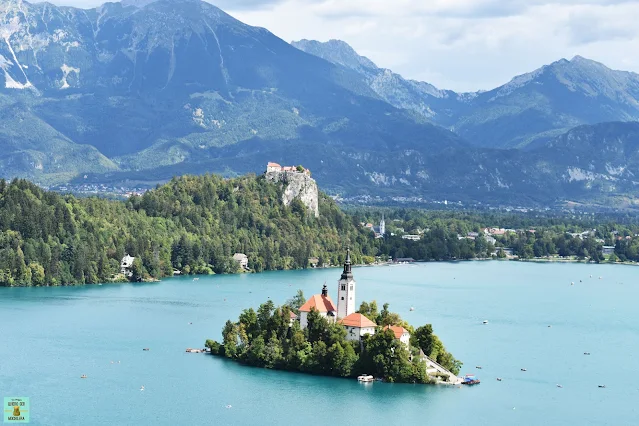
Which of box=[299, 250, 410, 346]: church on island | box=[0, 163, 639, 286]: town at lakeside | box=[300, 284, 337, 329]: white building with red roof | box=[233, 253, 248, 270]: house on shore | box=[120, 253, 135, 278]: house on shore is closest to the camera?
box=[299, 250, 410, 346]: church on island

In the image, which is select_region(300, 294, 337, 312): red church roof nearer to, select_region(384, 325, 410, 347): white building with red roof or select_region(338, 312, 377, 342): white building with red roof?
select_region(338, 312, 377, 342): white building with red roof

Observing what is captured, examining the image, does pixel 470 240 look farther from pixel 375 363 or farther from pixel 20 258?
pixel 375 363

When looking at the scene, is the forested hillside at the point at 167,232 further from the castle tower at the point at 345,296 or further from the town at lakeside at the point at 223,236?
the castle tower at the point at 345,296

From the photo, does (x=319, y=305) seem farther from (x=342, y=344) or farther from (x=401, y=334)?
(x=401, y=334)

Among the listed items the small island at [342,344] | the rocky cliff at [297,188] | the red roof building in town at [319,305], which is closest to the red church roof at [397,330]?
the small island at [342,344]

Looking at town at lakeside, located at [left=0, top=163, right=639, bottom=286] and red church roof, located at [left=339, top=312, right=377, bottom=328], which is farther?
town at lakeside, located at [left=0, top=163, right=639, bottom=286]

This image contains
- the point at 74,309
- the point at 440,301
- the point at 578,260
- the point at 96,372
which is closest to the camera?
the point at 96,372

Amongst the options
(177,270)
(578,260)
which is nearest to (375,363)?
(177,270)

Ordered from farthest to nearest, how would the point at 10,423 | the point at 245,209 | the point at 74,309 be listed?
the point at 245,209 < the point at 74,309 < the point at 10,423
